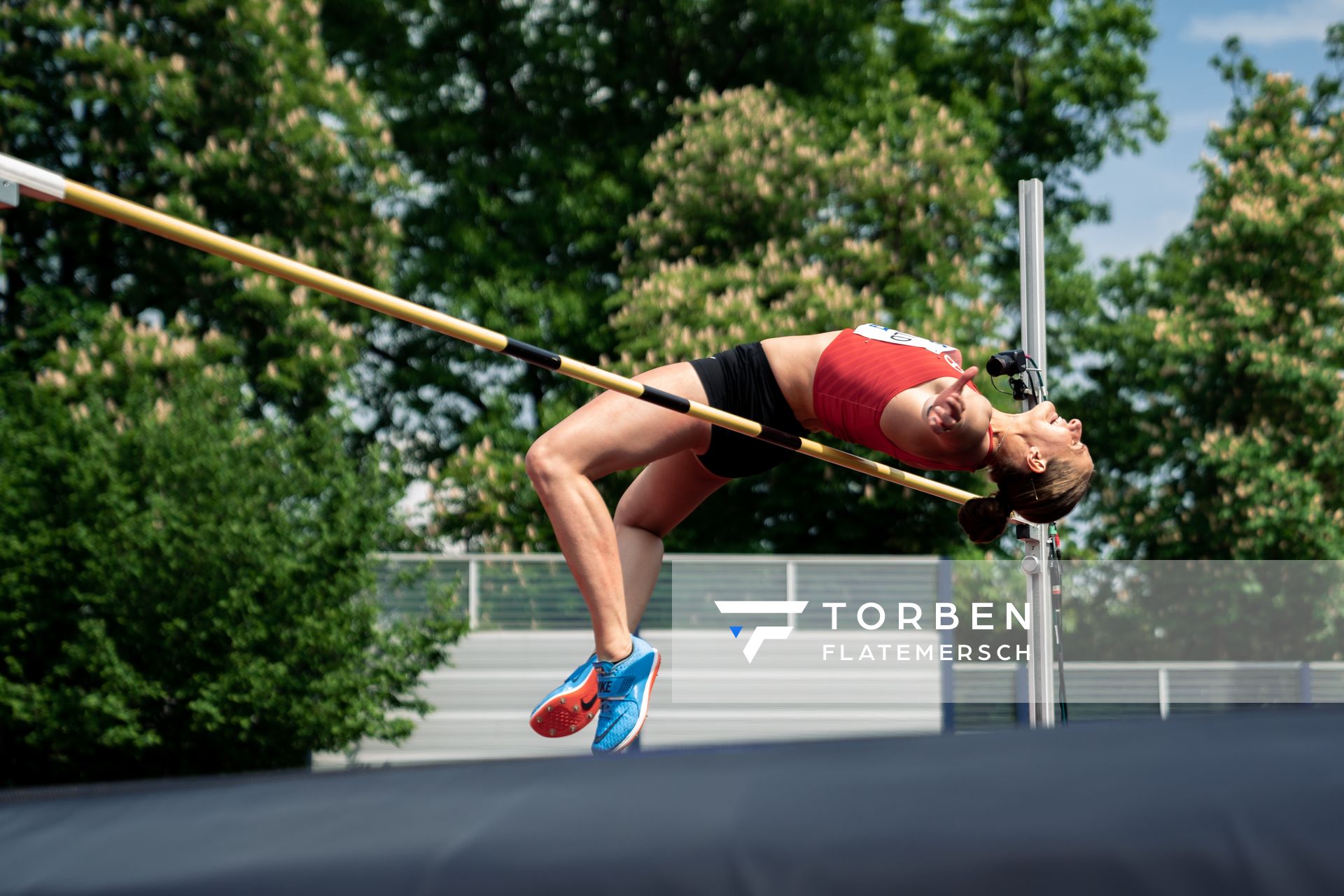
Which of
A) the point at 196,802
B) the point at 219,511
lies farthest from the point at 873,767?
the point at 219,511

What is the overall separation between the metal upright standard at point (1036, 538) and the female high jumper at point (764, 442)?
183 centimetres

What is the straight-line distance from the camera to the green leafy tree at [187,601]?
25.6 ft

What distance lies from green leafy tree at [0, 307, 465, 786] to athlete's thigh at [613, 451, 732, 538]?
5450 millimetres

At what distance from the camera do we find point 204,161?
10609 mm

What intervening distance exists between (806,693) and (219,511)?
166 inches

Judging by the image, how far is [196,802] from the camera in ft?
2.46

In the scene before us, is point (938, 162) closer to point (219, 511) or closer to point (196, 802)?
point (219, 511)

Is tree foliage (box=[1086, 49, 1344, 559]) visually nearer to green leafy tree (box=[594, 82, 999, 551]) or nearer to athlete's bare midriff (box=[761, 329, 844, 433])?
green leafy tree (box=[594, 82, 999, 551])

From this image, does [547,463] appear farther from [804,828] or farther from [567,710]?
[804,828]

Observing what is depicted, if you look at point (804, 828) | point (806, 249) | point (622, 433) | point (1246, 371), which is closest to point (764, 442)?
point (622, 433)

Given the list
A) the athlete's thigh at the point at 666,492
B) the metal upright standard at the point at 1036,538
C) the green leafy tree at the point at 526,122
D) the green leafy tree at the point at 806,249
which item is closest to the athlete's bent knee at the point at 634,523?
the athlete's thigh at the point at 666,492

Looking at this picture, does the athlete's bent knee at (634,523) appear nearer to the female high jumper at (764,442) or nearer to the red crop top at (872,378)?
the female high jumper at (764,442)

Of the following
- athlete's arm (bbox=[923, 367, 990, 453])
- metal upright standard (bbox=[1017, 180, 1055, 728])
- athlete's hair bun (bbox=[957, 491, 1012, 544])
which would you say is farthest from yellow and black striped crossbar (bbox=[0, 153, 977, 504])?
metal upright standard (bbox=[1017, 180, 1055, 728])

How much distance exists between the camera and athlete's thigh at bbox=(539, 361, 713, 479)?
97.7 inches
